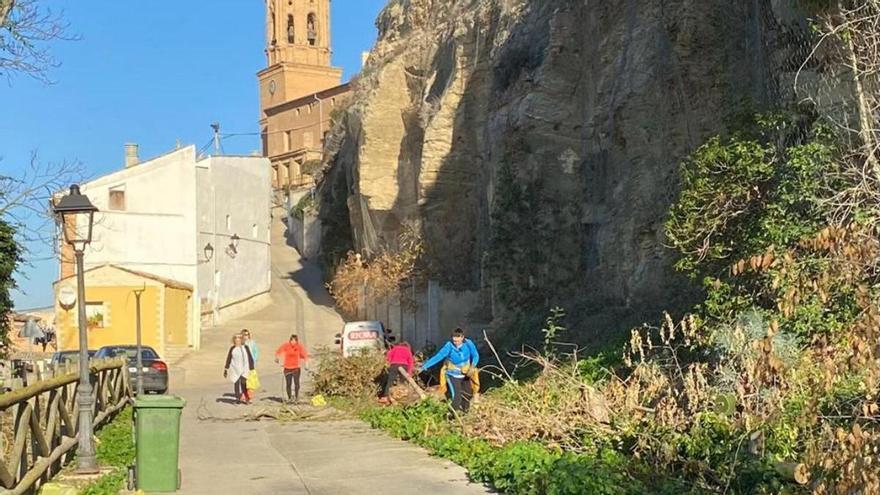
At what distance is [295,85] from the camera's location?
101188 millimetres

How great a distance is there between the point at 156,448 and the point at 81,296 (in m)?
2.49

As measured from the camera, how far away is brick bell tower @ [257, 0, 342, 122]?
10144 cm

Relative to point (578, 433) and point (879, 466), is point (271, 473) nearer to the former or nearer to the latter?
point (578, 433)

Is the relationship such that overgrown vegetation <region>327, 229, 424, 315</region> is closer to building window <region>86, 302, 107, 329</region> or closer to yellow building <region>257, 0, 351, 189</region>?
building window <region>86, 302, 107, 329</region>

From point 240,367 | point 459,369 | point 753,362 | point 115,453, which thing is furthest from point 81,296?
point 240,367

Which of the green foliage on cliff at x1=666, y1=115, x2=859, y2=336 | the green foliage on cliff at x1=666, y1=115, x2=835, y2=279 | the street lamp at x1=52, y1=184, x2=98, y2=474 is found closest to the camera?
the street lamp at x1=52, y1=184, x2=98, y2=474

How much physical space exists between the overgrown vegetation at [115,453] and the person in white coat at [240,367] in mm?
2889

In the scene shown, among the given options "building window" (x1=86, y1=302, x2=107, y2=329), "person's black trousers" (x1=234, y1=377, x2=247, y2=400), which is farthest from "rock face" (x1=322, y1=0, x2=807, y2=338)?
"building window" (x1=86, y1=302, x2=107, y2=329)

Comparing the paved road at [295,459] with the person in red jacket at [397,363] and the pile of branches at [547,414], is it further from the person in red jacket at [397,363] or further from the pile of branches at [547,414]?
the person in red jacket at [397,363]

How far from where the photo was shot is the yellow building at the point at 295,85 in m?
93.2

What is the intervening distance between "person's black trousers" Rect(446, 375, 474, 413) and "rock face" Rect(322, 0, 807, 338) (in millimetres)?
4322

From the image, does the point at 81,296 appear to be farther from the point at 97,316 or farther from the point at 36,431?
the point at 97,316

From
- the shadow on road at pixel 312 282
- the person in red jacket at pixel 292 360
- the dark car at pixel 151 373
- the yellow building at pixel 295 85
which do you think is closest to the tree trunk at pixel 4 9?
the person in red jacket at pixel 292 360

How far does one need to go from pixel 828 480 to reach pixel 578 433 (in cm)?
598
